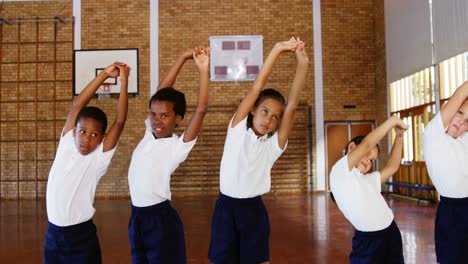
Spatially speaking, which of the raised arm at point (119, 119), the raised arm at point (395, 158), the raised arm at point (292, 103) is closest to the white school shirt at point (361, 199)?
the raised arm at point (395, 158)

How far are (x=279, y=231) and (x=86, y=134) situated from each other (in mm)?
4178

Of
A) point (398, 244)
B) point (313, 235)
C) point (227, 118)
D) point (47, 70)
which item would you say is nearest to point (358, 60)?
point (227, 118)

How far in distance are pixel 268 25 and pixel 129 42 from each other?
3.80 metres

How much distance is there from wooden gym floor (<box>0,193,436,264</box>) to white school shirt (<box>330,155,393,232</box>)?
212cm

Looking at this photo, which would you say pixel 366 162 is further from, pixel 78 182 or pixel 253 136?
pixel 78 182

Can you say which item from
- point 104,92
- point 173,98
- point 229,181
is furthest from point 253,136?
point 104,92

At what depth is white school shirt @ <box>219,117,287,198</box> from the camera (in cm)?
232

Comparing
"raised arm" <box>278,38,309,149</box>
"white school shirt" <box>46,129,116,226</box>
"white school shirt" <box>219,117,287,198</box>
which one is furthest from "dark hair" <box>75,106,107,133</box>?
"raised arm" <box>278,38,309,149</box>

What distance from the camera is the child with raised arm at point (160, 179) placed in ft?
7.12

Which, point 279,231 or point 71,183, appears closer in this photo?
point 71,183

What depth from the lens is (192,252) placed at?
4.68 metres

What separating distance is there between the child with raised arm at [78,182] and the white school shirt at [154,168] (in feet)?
0.58

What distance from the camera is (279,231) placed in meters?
5.94

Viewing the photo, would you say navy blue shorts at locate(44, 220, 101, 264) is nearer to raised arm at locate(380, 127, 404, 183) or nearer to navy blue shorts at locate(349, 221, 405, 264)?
navy blue shorts at locate(349, 221, 405, 264)
